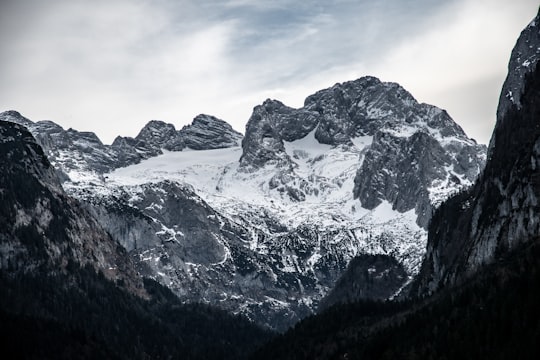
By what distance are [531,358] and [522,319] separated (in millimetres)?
18840

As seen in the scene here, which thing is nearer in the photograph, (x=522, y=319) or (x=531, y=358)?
(x=531, y=358)

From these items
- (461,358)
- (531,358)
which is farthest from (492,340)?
(531,358)

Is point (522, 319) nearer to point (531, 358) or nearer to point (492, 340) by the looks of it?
point (492, 340)

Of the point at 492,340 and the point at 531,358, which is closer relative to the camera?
the point at 531,358

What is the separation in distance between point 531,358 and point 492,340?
61.7 ft

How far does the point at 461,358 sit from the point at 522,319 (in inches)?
492

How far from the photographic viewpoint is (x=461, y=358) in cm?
19862

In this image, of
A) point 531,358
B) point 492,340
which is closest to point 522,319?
point 492,340

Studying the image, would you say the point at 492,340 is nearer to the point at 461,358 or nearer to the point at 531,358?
the point at 461,358

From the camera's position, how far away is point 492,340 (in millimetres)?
199125

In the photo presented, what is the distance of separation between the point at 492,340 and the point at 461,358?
6.25 m

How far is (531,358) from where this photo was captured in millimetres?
180500
